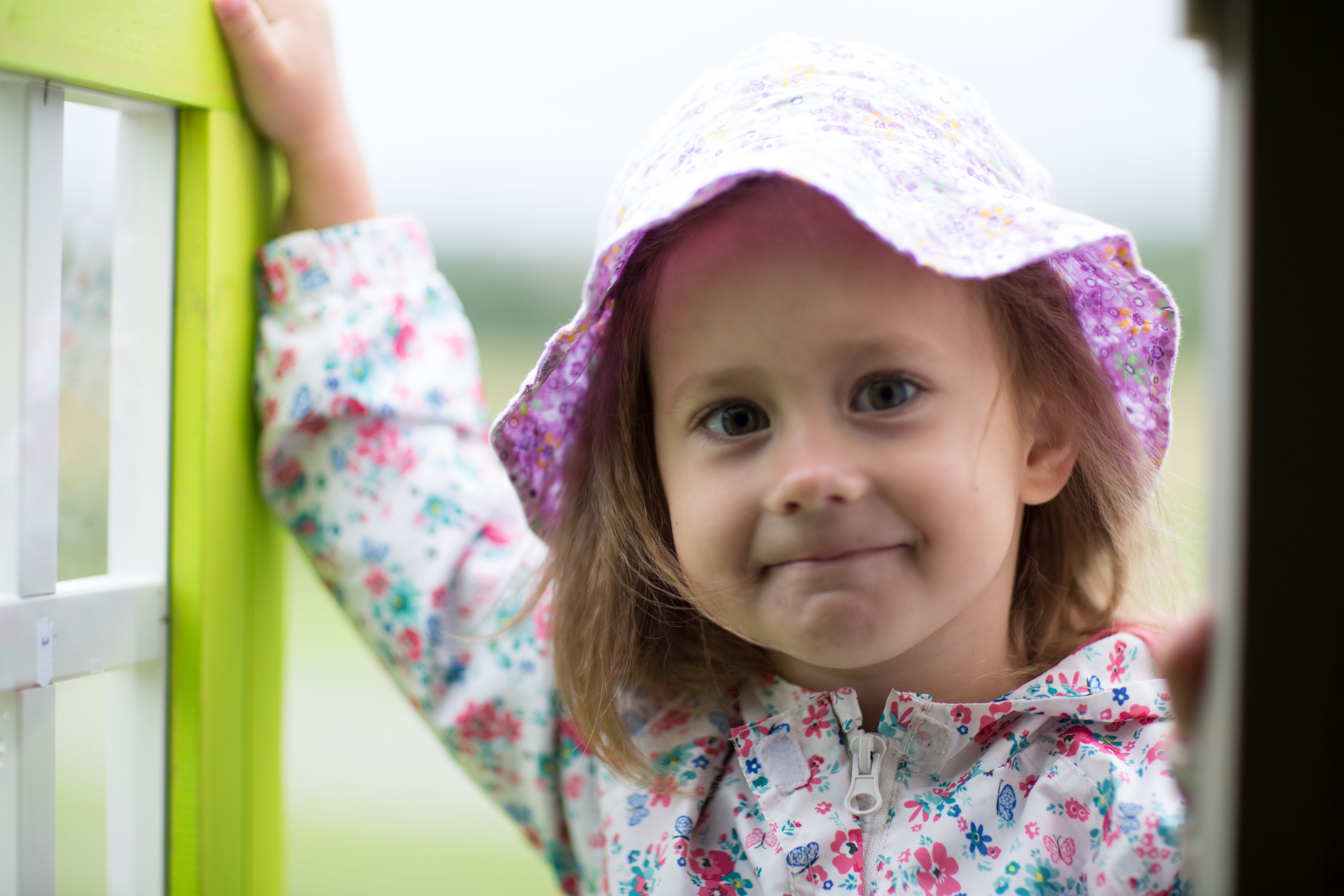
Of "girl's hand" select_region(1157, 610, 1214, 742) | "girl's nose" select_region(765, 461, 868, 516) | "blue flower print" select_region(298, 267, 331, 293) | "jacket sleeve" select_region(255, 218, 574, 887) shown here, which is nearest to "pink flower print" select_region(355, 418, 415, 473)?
"jacket sleeve" select_region(255, 218, 574, 887)

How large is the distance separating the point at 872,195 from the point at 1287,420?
0.33 meters

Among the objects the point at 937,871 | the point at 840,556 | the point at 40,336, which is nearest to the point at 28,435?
the point at 40,336

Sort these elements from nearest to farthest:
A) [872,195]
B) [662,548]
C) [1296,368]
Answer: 1. [1296,368]
2. [872,195]
3. [662,548]

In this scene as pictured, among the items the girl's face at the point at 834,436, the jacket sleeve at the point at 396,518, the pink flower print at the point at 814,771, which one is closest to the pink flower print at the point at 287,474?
the jacket sleeve at the point at 396,518

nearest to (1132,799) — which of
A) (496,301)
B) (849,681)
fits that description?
(849,681)

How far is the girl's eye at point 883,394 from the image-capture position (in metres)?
0.62

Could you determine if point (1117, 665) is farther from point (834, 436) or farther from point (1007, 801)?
point (834, 436)

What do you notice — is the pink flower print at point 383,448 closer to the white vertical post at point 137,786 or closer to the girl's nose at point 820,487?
the white vertical post at point 137,786

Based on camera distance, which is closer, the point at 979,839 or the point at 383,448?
the point at 979,839

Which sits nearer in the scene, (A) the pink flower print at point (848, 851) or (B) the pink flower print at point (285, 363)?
(A) the pink flower print at point (848, 851)

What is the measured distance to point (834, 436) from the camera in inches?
23.9

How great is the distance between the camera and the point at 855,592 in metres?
0.61

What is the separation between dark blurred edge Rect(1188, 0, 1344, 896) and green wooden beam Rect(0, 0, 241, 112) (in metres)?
0.63

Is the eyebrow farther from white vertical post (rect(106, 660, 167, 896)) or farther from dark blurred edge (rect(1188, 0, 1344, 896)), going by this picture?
white vertical post (rect(106, 660, 167, 896))
